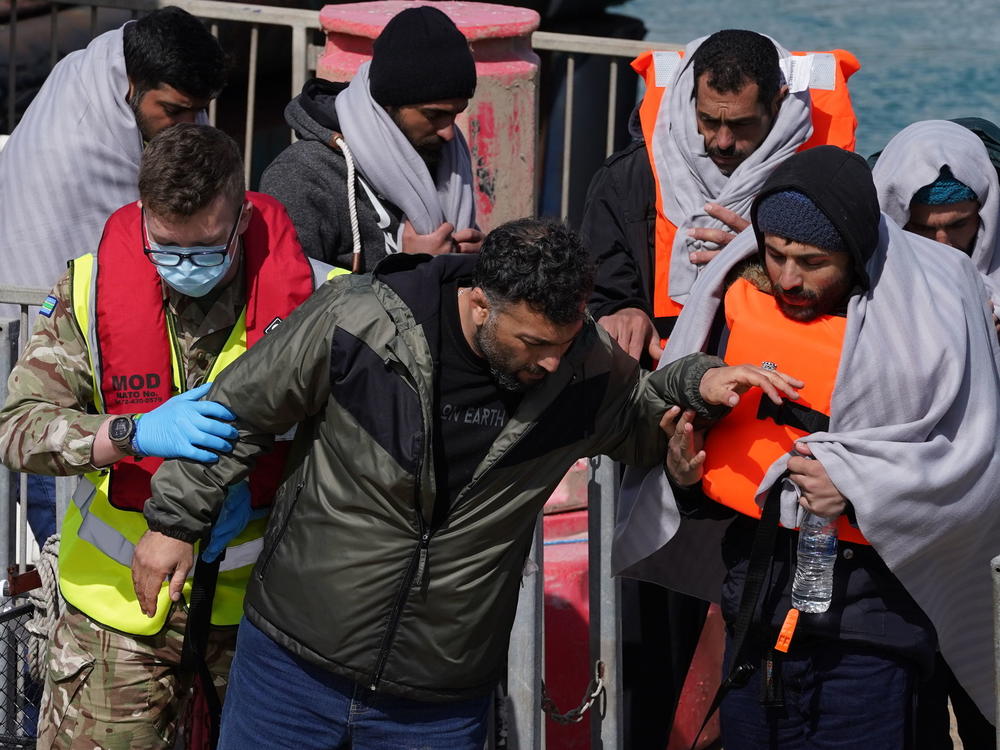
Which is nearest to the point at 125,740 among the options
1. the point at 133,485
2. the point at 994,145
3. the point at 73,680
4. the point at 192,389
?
the point at 73,680

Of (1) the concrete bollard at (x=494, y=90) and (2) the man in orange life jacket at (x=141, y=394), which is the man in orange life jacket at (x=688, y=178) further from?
(1) the concrete bollard at (x=494, y=90)

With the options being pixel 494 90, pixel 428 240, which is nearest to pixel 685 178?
pixel 428 240

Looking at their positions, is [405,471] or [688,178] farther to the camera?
[688,178]

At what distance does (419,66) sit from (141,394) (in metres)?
1.18

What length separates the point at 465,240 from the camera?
12.9 ft

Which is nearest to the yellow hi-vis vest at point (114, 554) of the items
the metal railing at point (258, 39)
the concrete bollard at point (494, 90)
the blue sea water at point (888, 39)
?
the concrete bollard at point (494, 90)

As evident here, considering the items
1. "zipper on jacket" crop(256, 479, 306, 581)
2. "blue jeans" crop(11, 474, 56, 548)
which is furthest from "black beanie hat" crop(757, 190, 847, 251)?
"blue jeans" crop(11, 474, 56, 548)

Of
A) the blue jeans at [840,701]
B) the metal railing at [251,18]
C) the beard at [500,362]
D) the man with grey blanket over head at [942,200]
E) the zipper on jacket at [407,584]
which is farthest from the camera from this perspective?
the metal railing at [251,18]

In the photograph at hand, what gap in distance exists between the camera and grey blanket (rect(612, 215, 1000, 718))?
3020 mm

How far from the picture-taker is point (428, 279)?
2.89 m

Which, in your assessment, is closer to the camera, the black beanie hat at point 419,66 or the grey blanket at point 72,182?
the black beanie hat at point 419,66

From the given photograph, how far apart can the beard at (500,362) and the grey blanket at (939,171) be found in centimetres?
126

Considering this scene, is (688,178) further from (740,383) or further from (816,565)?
(816,565)

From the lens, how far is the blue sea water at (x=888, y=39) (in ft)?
36.9
